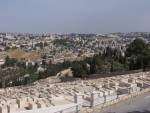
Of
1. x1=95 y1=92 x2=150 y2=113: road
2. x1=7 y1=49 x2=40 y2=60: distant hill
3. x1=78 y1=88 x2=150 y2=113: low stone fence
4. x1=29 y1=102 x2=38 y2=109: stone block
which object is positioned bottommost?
x1=7 y1=49 x2=40 y2=60: distant hill

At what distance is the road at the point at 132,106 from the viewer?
40.4 feet

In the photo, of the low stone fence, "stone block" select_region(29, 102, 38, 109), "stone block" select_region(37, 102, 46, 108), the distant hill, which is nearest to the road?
the low stone fence

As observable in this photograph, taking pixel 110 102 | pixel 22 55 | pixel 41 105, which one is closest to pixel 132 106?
pixel 110 102

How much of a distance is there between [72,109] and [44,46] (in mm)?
163949

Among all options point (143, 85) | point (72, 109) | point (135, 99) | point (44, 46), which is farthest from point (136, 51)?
point (44, 46)

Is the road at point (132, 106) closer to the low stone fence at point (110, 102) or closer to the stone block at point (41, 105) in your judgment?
the low stone fence at point (110, 102)

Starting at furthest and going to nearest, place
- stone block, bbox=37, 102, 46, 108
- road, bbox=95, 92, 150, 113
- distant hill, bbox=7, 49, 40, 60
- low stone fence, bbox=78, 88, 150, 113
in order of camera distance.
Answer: distant hill, bbox=7, 49, 40, 60 < stone block, bbox=37, 102, 46, 108 < road, bbox=95, 92, 150, 113 < low stone fence, bbox=78, 88, 150, 113

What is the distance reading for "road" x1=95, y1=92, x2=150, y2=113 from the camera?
12.3 metres

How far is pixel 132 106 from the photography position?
13.0 metres

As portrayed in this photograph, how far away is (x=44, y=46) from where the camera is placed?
174375 mm

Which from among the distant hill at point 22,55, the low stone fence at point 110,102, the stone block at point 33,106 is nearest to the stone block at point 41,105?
the stone block at point 33,106

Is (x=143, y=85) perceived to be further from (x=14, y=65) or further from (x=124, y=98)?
(x=14, y=65)

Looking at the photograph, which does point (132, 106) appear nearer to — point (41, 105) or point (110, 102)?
point (110, 102)

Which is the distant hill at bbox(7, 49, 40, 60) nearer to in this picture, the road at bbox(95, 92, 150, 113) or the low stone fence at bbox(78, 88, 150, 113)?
the low stone fence at bbox(78, 88, 150, 113)
